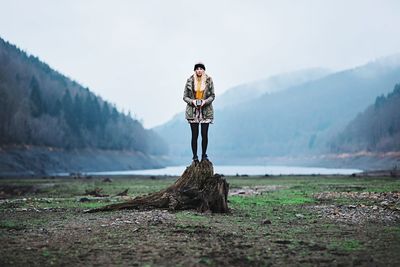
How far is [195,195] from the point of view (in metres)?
16.3

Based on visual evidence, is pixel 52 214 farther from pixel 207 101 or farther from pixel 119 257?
pixel 119 257

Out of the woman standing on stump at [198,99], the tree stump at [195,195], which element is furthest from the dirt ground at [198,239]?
the woman standing on stump at [198,99]

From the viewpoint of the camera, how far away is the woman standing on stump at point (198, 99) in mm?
16672

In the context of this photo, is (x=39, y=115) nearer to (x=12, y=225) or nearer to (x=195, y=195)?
(x=195, y=195)

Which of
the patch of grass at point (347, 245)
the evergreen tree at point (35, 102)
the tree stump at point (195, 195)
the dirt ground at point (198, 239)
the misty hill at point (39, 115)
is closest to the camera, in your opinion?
the dirt ground at point (198, 239)

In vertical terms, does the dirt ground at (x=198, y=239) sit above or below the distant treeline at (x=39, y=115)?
below

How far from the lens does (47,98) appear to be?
181625mm

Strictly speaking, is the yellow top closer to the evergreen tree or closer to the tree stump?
the tree stump

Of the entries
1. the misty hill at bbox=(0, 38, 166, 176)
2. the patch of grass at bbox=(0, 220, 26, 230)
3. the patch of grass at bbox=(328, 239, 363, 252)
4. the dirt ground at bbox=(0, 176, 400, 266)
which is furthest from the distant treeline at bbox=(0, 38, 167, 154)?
the patch of grass at bbox=(328, 239, 363, 252)

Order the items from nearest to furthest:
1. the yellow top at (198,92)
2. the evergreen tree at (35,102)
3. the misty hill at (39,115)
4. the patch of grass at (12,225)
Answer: the patch of grass at (12,225) < the yellow top at (198,92) < the misty hill at (39,115) < the evergreen tree at (35,102)

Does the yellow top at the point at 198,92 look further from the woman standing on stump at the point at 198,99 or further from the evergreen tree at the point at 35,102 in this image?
the evergreen tree at the point at 35,102

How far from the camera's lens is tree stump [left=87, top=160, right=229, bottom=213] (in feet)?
52.5

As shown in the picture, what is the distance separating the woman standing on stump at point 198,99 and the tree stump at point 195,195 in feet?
1.90

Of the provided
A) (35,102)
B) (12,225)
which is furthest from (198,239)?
(35,102)
